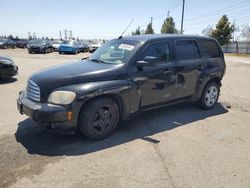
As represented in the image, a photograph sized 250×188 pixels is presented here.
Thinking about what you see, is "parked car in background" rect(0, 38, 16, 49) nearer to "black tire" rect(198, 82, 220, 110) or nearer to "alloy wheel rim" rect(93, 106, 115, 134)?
"black tire" rect(198, 82, 220, 110)

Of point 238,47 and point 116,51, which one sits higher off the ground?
point 238,47

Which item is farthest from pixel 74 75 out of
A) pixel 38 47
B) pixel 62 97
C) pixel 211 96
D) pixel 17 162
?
pixel 38 47

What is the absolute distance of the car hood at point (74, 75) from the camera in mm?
4188

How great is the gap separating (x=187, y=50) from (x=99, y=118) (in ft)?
8.84

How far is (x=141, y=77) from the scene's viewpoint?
493 centimetres

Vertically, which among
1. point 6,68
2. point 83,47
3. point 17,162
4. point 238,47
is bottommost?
point 17,162

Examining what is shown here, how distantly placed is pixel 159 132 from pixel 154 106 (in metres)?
0.60

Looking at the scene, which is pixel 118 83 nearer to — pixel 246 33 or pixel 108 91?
pixel 108 91

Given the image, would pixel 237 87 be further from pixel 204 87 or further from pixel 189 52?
pixel 189 52

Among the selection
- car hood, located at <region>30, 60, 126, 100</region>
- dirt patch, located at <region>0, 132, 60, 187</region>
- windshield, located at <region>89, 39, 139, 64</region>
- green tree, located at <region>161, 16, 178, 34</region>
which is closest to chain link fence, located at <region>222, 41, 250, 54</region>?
green tree, located at <region>161, 16, 178, 34</region>

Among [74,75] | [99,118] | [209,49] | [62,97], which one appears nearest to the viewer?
[62,97]

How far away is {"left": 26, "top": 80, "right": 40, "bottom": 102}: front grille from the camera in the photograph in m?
4.26

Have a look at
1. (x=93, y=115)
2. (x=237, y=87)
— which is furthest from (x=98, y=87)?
(x=237, y=87)

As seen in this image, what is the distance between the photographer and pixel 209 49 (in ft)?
21.4
